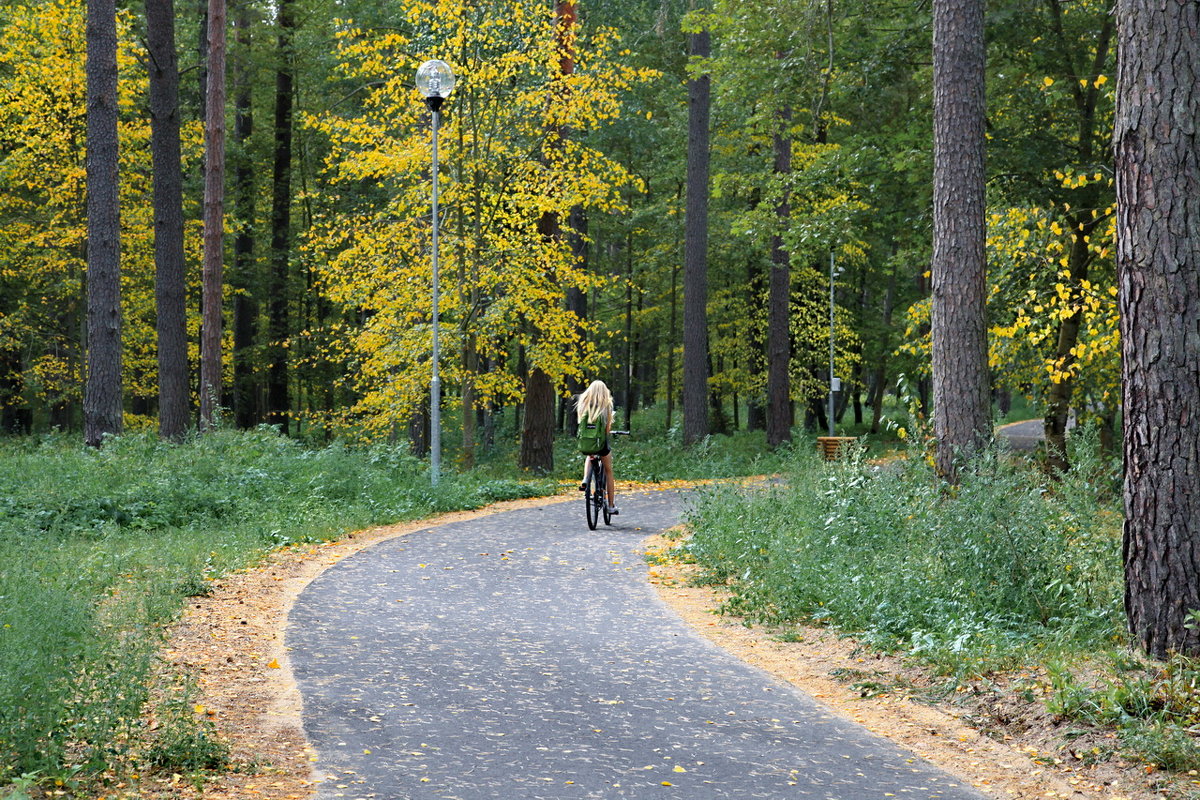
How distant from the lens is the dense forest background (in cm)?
1648

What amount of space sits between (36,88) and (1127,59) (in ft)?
81.0

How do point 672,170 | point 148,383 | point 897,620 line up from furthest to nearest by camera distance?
point 672,170, point 148,383, point 897,620

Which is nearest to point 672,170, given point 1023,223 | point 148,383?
point 148,383

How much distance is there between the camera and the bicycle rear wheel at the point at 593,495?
1437 centimetres

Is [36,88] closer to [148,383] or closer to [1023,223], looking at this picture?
[148,383]

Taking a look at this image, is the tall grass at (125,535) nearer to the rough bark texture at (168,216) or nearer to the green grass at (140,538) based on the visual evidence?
the green grass at (140,538)

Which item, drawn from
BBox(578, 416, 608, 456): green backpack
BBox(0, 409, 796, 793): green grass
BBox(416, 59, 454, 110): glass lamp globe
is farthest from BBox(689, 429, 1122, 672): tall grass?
BBox(416, 59, 454, 110): glass lamp globe

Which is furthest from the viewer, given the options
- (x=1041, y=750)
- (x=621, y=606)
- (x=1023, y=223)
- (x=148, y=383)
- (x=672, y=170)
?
(x=672, y=170)

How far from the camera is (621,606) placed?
31.3 ft

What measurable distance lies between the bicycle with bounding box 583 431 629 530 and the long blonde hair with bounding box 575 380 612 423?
0.37 meters

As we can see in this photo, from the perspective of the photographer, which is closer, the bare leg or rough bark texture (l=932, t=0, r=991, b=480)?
rough bark texture (l=932, t=0, r=991, b=480)

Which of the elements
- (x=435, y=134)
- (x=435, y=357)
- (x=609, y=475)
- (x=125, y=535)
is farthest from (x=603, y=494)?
(x=435, y=134)

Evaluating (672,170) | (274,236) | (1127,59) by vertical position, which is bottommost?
(1127,59)

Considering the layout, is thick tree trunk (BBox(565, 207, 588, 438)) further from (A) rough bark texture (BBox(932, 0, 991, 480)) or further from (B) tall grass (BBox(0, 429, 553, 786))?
(A) rough bark texture (BBox(932, 0, 991, 480))
